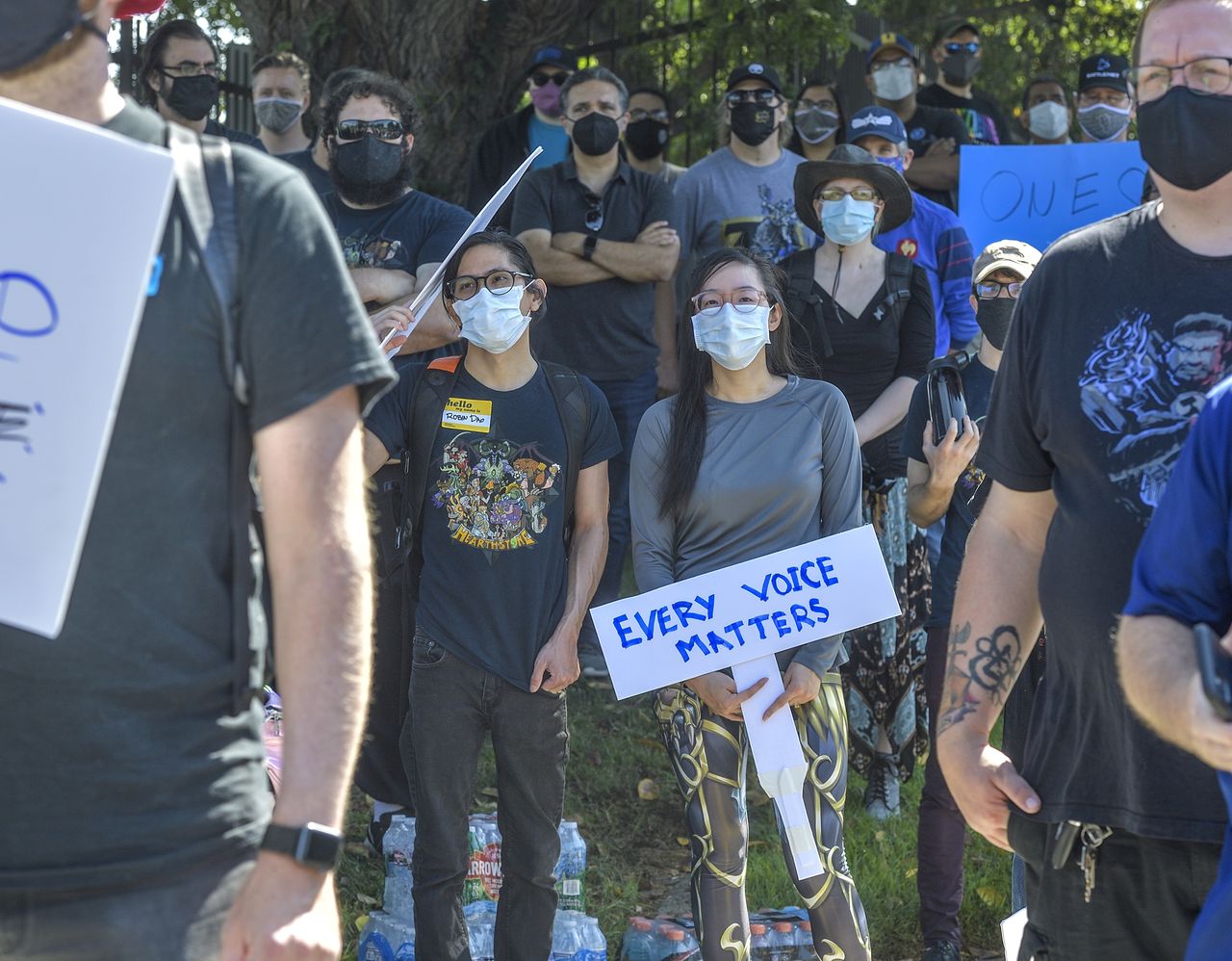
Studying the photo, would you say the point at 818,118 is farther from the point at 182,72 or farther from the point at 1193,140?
the point at 1193,140

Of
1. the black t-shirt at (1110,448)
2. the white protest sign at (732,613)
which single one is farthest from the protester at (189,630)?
the white protest sign at (732,613)

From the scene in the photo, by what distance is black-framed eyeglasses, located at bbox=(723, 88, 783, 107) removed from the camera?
24.0 feet

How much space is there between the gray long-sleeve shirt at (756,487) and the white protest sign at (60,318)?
104 inches

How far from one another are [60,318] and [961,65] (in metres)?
7.72

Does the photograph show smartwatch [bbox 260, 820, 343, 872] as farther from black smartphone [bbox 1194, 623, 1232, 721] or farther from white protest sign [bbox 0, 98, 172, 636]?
black smartphone [bbox 1194, 623, 1232, 721]

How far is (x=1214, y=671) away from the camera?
6.30ft

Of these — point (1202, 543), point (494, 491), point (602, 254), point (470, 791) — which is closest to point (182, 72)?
point (602, 254)

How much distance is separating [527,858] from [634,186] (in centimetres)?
352

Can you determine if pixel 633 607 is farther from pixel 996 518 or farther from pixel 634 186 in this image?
pixel 634 186

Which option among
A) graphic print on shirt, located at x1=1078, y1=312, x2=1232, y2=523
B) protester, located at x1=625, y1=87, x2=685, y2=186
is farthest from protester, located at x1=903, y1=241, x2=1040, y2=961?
protester, located at x1=625, y1=87, x2=685, y2=186

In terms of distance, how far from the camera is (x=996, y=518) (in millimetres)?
2883

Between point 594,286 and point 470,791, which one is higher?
point 594,286

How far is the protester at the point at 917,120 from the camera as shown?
26.0ft

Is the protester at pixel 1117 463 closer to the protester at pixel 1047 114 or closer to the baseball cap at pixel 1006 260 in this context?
the baseball cap at pixel 1006 260
